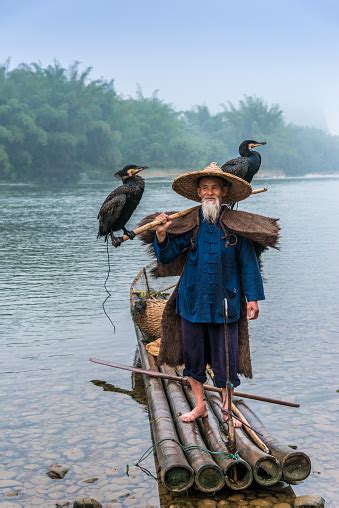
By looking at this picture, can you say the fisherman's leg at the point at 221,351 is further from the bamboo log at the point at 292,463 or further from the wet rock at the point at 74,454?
the wet rock at the point at 74,454

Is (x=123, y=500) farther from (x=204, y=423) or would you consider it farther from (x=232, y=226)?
(x=232, y=226)

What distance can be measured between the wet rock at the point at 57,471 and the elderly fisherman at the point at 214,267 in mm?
927

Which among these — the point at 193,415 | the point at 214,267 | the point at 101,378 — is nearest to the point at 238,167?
the point at 101,378

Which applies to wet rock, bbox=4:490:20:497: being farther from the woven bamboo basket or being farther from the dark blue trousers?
the woven bamboo basket

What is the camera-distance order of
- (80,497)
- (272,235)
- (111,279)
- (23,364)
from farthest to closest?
(111,279)
(23,364)
(272,235)
(80,497)

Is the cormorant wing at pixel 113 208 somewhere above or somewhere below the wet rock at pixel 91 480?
above

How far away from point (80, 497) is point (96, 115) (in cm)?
9501

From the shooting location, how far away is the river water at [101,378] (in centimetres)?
526

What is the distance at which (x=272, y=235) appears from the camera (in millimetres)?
5172

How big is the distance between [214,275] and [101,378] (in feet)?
10.1

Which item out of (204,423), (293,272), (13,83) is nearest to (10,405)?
(204,423)

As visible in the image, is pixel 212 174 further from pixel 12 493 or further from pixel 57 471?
pixel 12 493

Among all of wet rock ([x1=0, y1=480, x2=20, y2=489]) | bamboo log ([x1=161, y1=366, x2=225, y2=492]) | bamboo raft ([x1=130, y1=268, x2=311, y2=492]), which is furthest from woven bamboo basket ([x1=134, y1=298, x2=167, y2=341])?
wet rock ([x1=0, y1=480, x2=20, y2=489])

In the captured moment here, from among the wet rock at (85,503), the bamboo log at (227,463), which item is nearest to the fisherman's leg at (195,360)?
the bamboo log at (227,463)
